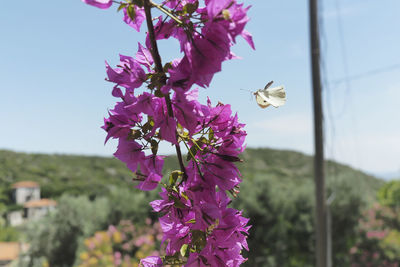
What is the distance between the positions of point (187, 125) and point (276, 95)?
111 millimetres

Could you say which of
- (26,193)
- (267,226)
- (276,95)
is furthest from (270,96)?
(26,193)

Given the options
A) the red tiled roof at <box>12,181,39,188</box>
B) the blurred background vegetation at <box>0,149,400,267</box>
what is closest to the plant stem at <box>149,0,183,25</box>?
the blurred background vegetation at <box>0,149,400,267</box>

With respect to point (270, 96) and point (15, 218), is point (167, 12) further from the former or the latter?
point (15, 218)

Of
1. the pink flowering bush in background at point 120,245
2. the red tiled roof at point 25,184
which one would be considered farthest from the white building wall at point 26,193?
the pink flowering bush in background at point 120,245

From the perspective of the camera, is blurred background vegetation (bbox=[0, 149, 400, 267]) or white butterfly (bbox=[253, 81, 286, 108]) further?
blurred background vegetation (bbox=[0, 149, 400, 267])

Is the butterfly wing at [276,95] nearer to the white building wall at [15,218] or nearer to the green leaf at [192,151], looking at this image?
the green leaf at [192,151]

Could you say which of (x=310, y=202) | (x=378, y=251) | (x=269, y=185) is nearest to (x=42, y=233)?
(x=269, y=185)

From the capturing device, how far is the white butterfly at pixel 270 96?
1.24ft

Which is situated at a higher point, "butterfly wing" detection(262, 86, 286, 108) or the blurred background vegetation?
"butterfly wing" detection(262, 86, 286, 108)

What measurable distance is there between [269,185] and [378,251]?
2.02 metres

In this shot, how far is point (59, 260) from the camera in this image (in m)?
4.91

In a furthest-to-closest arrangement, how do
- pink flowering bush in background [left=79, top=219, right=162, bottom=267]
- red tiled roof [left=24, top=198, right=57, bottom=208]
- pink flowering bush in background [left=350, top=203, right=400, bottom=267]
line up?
red tiled roof [left=24, top=198, right=57, bottom=208], pink flowering bush in background [left=350, top=203, right=400, bottom=267], pink flowering bush in background [left=79, top=219, right=162, bottom=267]

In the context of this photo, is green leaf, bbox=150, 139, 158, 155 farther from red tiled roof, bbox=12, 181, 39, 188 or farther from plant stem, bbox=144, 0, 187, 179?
red tiled roof, bbox=12, 181, 39, 188

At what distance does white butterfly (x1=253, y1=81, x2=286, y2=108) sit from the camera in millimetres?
377
